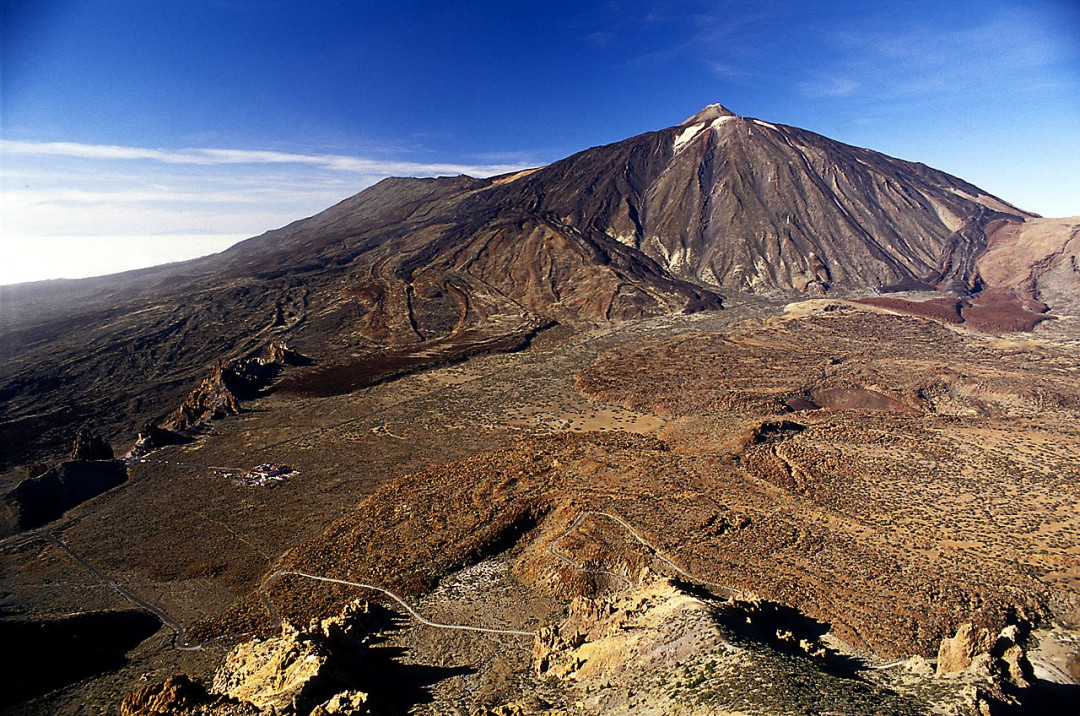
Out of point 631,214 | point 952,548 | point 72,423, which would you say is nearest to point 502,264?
point 631,214

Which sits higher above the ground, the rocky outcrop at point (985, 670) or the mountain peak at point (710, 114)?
the mountain peak at point (710, 114)

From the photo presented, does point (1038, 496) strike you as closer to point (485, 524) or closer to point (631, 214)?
point (485, 524)

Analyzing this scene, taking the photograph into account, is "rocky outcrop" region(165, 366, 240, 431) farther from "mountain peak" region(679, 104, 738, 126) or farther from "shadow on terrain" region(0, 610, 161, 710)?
"mountain peak" region(679, 104, 738, 126)

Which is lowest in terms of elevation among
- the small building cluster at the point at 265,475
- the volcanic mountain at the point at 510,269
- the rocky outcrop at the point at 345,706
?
Answer: the small building cluster at the point at 265,475

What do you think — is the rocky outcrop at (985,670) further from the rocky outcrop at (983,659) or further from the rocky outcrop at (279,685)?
the rocky outcrop at (279,685)

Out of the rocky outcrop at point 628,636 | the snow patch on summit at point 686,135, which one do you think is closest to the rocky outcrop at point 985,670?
the rocky outcrop at point 628,636

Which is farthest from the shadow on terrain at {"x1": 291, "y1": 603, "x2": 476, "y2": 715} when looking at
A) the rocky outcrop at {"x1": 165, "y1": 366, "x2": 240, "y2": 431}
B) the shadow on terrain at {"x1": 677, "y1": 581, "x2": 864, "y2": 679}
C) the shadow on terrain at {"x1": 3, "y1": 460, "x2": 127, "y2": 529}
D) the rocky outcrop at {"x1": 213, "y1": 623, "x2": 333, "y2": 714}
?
the rocky outcrop at {"x1": 165, "y1": 366, "x2": 240, "y2": 431}

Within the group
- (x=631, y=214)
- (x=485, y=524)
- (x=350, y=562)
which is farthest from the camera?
(x=631, y=214)

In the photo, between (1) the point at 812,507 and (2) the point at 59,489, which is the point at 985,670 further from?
(2) the point at 59,489
